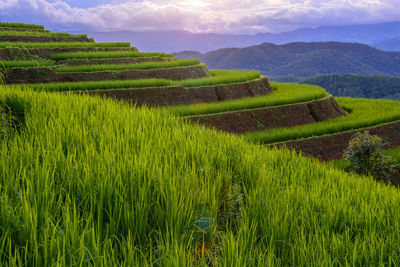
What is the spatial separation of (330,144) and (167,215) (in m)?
12.0

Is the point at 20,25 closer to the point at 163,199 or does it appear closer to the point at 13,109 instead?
the point at 13,109

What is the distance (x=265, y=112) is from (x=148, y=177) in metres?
12.2

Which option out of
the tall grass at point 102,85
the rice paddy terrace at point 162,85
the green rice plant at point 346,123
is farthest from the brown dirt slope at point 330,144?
the tall grass at point 102,85

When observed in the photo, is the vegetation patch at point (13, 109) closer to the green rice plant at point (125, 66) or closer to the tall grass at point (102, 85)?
the tall grass at point (102, 85)

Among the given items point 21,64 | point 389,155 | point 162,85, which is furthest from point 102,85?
point 389,155

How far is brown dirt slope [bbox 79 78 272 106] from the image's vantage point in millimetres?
13710

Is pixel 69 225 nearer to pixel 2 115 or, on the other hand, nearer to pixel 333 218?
pixel 333 218

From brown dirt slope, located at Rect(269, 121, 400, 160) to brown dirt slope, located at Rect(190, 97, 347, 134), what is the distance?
81.1 inches

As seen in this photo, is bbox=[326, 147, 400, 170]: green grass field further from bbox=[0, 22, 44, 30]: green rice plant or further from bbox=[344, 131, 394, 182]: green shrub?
bbox=[0, 22, 44, 30]: green rice plant

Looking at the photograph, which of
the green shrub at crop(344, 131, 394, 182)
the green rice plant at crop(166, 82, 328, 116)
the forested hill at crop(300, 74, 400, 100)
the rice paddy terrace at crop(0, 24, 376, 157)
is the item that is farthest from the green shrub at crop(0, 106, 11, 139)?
the forested hill at crop(300, 74, 400, 100)

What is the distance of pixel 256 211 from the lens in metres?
2.76

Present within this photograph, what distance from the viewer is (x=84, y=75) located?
14.9m

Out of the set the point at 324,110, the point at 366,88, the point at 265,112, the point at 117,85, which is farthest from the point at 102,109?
the point at 366,88

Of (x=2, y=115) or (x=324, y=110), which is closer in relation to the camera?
(x=2, y=115)
